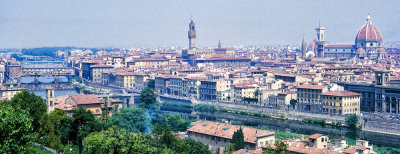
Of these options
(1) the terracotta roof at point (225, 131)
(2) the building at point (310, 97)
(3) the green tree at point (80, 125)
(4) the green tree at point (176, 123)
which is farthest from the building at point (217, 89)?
(3) the green tree at point (80, 125)

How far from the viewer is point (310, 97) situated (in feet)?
141

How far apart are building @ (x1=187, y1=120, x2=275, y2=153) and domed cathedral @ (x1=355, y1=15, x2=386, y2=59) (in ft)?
238

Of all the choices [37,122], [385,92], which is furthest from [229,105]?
[37,122]

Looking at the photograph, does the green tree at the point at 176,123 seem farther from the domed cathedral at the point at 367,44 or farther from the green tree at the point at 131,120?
the domed cathedral at the point at 367,44

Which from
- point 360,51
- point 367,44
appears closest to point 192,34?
point 360,51

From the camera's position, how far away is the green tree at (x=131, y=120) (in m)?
29.5

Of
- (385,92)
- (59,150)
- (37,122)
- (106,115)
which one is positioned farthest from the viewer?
(385,92)

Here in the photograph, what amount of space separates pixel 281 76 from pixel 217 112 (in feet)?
37.4

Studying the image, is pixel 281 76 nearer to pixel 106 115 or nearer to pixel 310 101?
pixel 310 101

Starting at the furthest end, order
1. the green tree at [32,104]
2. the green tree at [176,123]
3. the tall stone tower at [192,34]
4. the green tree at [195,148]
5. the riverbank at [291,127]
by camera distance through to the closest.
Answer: the tall stone tower at [192,34] < the riverbank at [291,127] < the green tree at [176,123] < the green tree at [32,104] < the green tree at [195,148]

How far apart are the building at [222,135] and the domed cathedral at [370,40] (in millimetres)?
72463

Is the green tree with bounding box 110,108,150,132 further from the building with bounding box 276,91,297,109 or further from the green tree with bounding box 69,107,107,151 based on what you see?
the building with bounding box 276,91,297,109

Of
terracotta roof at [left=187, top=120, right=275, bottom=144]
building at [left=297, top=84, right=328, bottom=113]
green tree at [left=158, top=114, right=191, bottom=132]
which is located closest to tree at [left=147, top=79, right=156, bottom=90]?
building at [left=297, top=84, right=328, bottom=113]

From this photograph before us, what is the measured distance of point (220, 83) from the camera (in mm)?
52969
